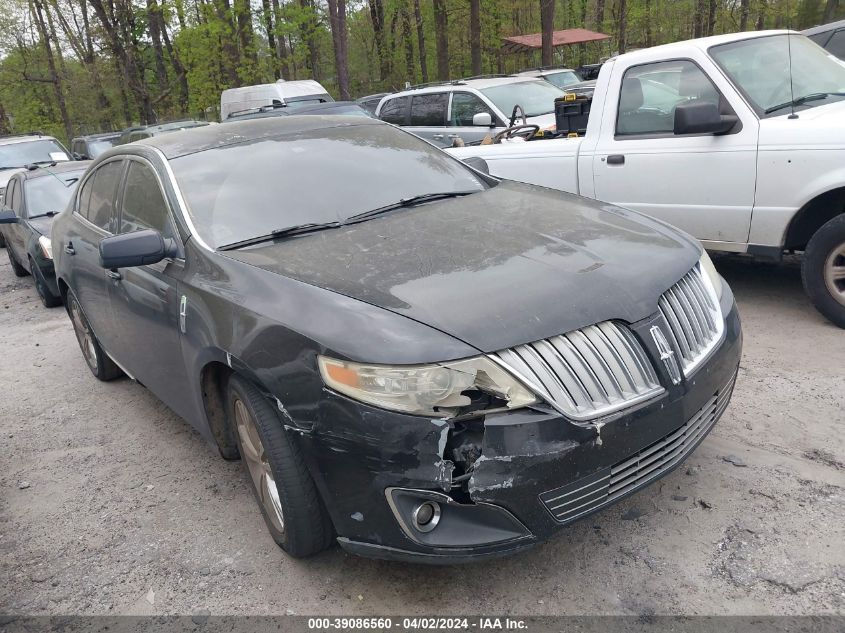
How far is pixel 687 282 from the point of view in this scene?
3.03m

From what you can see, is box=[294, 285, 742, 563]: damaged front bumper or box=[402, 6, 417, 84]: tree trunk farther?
box=[402, 6, 417, 84]: tree trunk

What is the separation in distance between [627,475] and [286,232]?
6.01 ft

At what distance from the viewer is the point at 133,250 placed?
3.33 meters

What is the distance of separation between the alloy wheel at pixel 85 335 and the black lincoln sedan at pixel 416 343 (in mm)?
1660

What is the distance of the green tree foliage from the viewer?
1072 inches

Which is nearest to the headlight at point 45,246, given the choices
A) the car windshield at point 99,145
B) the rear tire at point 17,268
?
the rear tire at point 17,268

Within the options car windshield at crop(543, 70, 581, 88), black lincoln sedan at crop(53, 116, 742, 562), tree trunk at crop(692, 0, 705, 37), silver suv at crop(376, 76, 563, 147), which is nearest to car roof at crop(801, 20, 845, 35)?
silver suv at crop(376, 76, 563, 147)

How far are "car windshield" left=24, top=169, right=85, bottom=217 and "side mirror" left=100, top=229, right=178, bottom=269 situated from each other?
20.8ft

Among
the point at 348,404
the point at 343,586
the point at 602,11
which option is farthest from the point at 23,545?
the point at 602,11

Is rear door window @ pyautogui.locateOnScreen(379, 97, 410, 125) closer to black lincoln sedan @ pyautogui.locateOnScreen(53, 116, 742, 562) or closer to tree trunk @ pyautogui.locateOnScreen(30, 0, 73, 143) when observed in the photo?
black lincoln sedan @ pyautogui.locateOnScreen(53, 116, 742, 562)

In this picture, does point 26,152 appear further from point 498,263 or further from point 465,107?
point 498,263

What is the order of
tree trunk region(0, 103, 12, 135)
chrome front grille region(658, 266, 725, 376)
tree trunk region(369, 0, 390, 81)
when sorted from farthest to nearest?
tree trunk region(369, 0, 390, 81) → tree trunk region(0, 103, 12, 135) → chrome front grille region(658, 266, 725, 376)

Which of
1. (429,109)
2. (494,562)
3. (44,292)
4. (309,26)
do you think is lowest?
(44,292)

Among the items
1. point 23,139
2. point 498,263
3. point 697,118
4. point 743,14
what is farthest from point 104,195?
point 743,14
